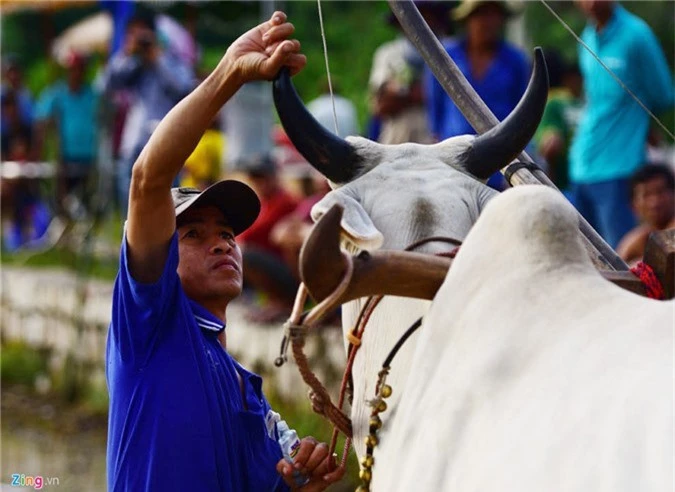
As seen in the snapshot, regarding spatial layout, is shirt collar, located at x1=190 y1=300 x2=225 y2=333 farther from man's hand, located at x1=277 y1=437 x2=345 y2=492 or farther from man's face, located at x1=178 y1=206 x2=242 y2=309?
man's hand, located at x1=277 y1=437 x2=345 y2=492

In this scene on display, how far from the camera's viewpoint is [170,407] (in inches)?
142

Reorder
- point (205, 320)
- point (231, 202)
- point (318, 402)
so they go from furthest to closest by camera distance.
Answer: point (231, 202) < point (205, 320) < point (318, 402)

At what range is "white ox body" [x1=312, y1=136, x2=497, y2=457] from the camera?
132 inches

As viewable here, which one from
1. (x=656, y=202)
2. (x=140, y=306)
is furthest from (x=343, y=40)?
(x=140, y=306)

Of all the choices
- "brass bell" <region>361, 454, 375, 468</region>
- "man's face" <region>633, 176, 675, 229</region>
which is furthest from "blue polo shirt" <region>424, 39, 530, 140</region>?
"brass bell" <region>361, 454, 375, 468</region>

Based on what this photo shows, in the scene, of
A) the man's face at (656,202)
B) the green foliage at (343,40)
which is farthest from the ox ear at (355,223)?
the green foliage at (343,40)

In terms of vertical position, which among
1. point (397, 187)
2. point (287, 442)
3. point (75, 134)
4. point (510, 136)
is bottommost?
point (75, 134)

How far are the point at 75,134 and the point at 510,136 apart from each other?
10347mm

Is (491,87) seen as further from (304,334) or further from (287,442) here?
(304,334)

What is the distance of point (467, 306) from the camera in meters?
2.89

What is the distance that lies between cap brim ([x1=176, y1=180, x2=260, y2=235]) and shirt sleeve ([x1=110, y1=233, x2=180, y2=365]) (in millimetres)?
301

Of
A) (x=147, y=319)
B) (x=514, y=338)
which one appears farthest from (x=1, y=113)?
(x=514, y=338)

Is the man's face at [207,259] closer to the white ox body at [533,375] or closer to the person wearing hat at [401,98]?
the white ox body at [533,375]

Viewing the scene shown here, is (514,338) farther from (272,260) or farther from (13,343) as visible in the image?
(13,343)
